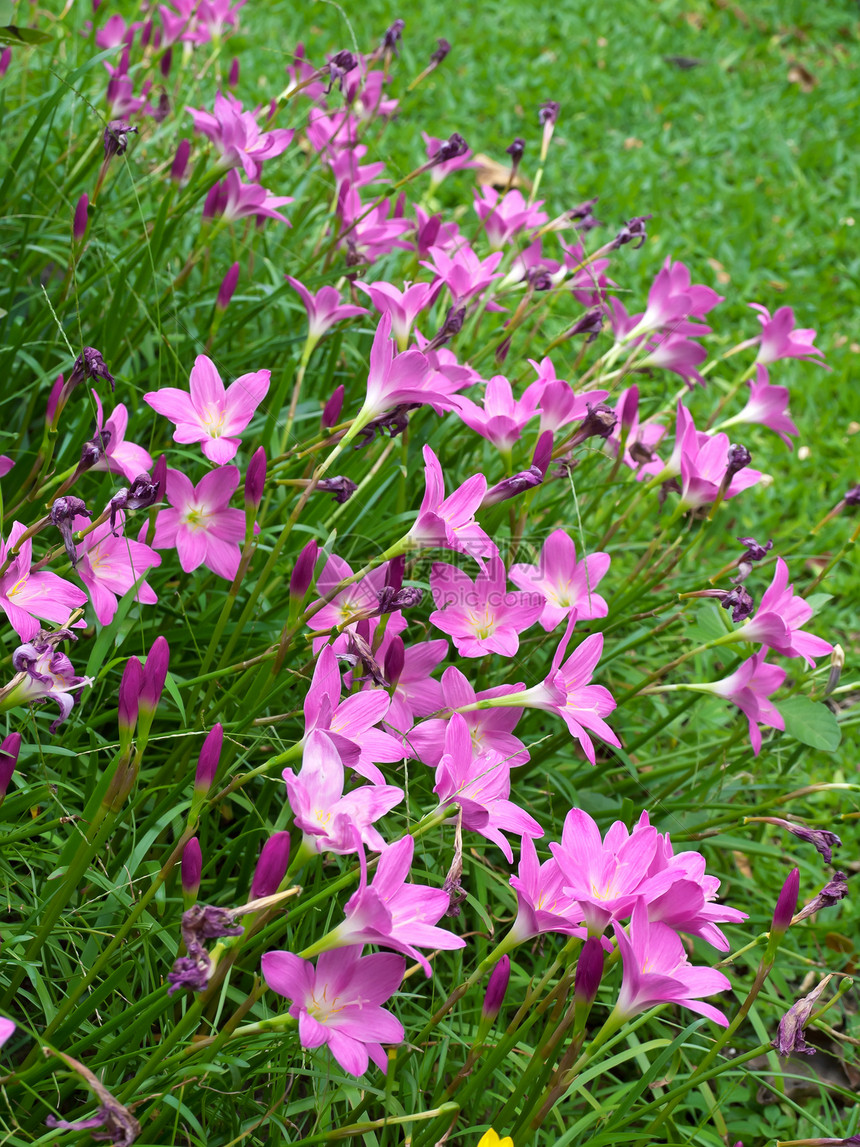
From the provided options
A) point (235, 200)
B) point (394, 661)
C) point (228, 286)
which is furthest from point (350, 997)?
point (235, 200)

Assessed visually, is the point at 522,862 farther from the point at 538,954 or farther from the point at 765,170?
the point at 765,170

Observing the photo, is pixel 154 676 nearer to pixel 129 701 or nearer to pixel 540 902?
pixel 129 701

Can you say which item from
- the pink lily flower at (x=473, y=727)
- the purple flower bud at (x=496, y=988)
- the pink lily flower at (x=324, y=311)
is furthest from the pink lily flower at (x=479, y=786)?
the pink lily flower at (x=324, y=311)

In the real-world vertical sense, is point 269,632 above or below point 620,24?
below

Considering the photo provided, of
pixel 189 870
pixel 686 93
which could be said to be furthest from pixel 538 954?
pixel 686 93

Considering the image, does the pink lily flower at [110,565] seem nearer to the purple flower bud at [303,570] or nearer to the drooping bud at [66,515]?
the drooping bud at [66,515]

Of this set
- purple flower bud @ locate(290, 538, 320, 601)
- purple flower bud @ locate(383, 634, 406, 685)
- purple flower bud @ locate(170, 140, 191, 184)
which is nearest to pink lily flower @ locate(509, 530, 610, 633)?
purple flower bud @ locate(383, 634, 406, 685)

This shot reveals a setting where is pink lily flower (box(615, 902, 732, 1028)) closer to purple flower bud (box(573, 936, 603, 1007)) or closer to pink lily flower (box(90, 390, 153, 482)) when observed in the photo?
purple flower bud (box(573, 936, 603, 1007))
